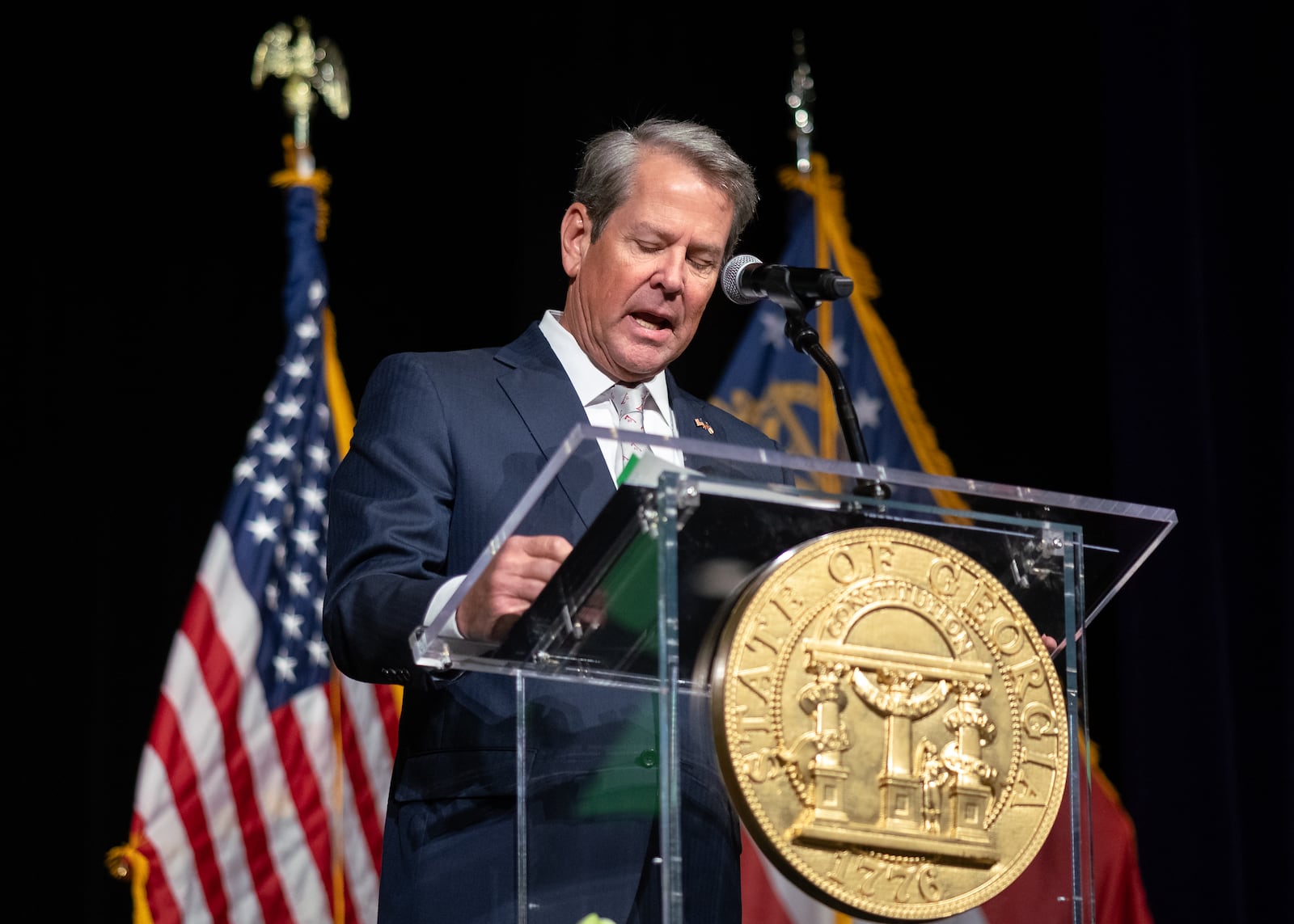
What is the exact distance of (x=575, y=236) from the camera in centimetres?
217

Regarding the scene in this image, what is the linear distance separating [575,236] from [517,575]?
96 centimetres

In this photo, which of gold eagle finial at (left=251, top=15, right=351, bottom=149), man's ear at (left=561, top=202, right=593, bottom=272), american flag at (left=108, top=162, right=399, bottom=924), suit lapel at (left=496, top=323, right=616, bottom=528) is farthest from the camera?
gold eagle finial at (left=251, top=15, right=351, bottom=149)

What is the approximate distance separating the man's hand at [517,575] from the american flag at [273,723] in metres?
2.04

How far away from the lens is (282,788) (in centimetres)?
327

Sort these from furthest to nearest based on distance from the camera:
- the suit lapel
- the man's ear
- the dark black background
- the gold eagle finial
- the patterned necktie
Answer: the gold eagle finial
the dark black background
the man's ear
the patterned necktie
the suit lapel

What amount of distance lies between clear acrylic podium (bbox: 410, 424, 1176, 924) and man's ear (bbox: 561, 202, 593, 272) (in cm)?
81

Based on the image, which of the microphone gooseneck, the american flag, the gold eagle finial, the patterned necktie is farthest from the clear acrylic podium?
the gold eagle finial

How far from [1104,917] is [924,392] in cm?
236

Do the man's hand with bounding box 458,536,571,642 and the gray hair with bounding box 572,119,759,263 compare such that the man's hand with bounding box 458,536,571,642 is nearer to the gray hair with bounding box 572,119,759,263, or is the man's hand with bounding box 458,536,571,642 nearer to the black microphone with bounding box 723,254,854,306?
the black microphone with bounding box 723,254,854,306

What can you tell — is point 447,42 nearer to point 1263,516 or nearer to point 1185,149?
point 1185,149

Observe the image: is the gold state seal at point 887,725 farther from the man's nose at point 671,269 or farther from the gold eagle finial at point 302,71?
the gold eagle finial at point 302,71

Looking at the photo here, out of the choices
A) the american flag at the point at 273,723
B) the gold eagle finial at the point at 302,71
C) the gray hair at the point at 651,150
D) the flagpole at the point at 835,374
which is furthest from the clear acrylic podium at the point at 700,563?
the gold eagle finial at the point at 302,71

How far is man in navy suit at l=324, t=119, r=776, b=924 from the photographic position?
133cm

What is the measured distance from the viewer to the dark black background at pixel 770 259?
3295 millimetres
